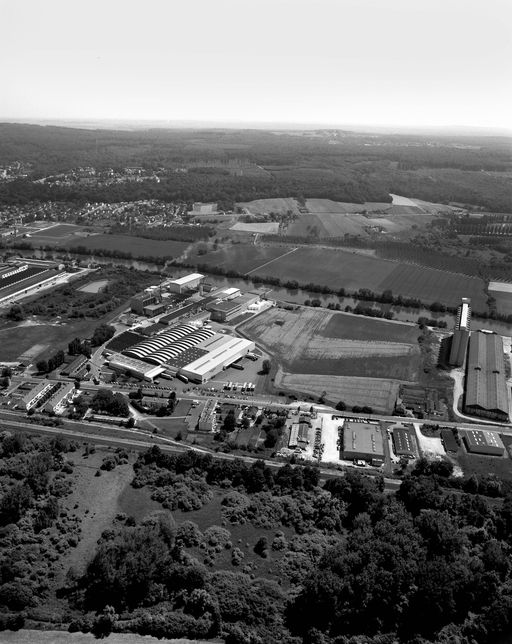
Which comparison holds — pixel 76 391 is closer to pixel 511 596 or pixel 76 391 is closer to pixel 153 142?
pixel 511 596

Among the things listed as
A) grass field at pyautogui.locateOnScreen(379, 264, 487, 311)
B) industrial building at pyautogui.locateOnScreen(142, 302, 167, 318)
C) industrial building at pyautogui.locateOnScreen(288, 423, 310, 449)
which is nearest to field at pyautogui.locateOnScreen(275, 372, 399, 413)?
industrial building at pyautogui.locateOnScreen(288, 423, 310, 449)

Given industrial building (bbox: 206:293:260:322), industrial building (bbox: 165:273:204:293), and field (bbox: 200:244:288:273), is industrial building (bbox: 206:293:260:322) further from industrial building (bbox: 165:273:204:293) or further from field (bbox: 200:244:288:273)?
field (bbox: 200:244:288:273)

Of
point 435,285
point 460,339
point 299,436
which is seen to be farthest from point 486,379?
point 435,285

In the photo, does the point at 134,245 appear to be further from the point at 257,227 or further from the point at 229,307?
the point at 229,307

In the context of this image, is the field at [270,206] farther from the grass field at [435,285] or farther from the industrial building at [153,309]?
the industrial building at [153,309]

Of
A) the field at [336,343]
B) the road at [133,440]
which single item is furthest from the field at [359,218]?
the road at [133,440]

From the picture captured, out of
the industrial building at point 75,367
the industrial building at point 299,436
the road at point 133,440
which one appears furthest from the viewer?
the industrial building at point 75,367
